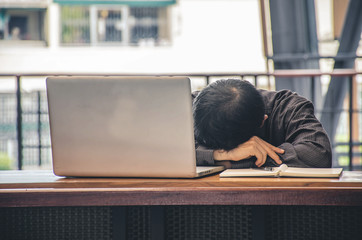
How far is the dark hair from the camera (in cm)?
120

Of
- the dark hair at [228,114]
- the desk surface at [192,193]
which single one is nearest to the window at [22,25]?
the dark hair at [228,114]

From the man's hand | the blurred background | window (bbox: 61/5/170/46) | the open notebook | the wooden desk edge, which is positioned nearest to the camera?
the wooden desk edge

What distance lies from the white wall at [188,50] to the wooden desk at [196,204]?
8081 mm

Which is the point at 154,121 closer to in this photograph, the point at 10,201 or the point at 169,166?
the point at 169,166

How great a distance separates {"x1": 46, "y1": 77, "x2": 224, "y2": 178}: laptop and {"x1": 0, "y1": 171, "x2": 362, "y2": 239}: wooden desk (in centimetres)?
3

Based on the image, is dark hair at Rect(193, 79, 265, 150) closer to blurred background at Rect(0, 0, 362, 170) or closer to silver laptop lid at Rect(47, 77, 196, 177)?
silver laptop lid at Rect(47, 77, 196, 177)

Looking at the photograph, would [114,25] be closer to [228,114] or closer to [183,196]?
[228,114]

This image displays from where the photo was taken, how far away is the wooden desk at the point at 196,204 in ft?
2.94

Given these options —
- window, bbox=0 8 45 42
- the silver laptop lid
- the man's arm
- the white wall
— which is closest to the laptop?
the silver laptop lid

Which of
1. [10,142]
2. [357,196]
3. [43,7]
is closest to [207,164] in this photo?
[357,196]

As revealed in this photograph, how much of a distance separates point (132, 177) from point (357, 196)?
0.51 metres

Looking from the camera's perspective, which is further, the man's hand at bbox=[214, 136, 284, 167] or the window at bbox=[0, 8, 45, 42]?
the window at bbox=[0, 8, 45, 42]

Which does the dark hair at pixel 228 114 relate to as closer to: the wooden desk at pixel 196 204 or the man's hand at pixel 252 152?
the man's hand at pixel 252 152

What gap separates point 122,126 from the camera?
0.97 m
